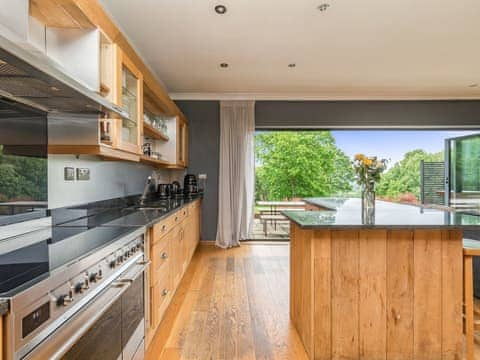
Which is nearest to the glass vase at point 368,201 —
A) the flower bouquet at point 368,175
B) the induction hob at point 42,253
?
the flower bouquet at point 368,175

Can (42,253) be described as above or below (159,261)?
above

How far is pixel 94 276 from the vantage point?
117 cm

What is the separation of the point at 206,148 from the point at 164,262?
3.08m

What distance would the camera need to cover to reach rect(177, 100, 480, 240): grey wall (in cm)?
507

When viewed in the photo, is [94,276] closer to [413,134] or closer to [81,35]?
[81,35]

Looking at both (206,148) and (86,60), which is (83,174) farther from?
(206,148)

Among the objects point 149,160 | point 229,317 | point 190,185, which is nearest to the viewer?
point 229,317

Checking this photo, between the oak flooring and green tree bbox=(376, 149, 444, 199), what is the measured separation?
9.42 ft

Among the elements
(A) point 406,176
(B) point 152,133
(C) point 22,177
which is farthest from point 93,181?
(A) point 406,176

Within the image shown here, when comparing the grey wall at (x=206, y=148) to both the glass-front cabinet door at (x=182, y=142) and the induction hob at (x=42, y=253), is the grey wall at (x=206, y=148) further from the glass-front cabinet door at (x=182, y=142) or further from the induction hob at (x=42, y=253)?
the induction hob at (x=42, y=253)

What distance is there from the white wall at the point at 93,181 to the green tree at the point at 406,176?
434cm

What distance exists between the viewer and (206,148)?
510 centimetres

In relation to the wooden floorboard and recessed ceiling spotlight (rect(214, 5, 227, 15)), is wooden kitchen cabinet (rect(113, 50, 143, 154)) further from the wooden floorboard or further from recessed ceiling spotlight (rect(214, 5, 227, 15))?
the wooden floorboard

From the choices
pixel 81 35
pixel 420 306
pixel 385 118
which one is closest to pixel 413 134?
pixel 385 118
